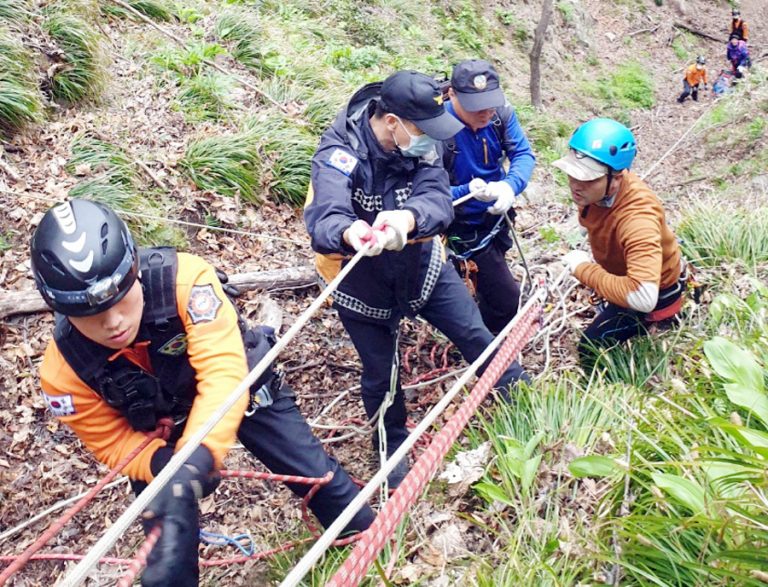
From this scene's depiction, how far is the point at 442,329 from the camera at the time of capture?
147 inches

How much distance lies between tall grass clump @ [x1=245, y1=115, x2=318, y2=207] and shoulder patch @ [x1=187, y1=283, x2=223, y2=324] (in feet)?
12.5

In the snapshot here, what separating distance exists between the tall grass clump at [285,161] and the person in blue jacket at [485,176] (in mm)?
2243

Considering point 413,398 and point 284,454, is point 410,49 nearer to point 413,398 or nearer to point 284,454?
point 413,398

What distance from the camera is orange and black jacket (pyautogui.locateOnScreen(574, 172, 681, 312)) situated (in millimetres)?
3379

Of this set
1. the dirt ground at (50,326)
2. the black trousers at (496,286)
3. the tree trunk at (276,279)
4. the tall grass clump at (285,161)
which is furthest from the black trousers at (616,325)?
the tall grass clump at (285,161)

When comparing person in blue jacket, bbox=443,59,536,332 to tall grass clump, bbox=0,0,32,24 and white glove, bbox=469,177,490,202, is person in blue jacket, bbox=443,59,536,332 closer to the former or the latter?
white glove, bbox=469,177,490,202

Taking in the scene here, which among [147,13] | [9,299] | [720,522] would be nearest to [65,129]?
[9,299]

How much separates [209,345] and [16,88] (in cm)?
436

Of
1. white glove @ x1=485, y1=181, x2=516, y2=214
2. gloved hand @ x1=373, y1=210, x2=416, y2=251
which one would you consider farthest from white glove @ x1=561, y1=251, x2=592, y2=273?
gloved hand @ x1=373, y1=210, x2=416, y2=251

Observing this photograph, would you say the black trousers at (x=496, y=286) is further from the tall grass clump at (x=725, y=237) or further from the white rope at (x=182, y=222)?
the white rope at (x=182, y=222)

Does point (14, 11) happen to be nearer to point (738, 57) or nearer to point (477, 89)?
point (477, 89)

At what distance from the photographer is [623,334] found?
160 inches

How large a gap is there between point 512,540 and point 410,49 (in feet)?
37.7

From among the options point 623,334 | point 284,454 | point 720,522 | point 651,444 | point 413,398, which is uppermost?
point 720,522
